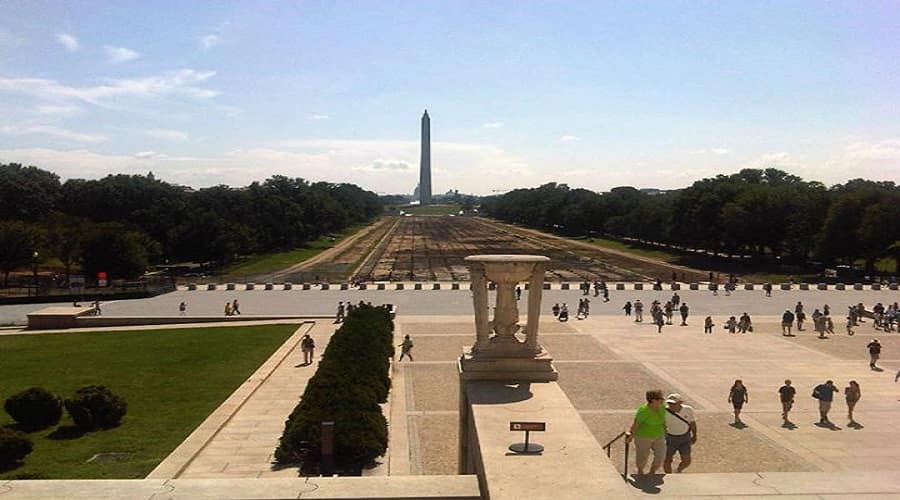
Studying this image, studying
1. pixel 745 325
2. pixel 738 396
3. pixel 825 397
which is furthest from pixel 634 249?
A: pixel 738 396

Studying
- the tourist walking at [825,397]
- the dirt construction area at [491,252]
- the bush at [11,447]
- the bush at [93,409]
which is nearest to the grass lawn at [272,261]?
the dirt construction area at [491,252]

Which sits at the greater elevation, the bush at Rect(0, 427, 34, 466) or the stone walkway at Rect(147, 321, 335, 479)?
the bush at Rect(0, 427, 34, 466)

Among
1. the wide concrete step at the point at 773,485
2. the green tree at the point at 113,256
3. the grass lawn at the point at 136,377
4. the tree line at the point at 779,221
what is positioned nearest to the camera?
the wide concrete step at the point at 773,485

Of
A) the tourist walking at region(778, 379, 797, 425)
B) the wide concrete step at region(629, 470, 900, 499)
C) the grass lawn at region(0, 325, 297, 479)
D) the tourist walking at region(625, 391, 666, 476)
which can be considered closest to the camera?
the wide concrete step at region(629, 470, 900, 499)

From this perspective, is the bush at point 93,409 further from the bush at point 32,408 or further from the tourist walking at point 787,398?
the tourist walking at point 787,398

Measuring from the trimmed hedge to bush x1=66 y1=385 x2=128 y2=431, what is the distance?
4830mm

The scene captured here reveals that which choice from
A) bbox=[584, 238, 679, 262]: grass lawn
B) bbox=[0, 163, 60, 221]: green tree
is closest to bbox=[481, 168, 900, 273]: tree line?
bbox=[584, 238, 679, 262]: grass lawn

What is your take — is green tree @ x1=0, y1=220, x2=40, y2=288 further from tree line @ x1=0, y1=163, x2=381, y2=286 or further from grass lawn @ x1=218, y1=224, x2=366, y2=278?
grass lawn @ x1=218, y1=224, x2=366, y2=278

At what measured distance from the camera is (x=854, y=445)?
16.3 metres

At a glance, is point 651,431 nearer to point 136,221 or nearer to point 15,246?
point 15,246

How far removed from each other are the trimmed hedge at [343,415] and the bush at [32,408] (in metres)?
6.27

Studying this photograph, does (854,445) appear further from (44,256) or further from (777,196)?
(777,196)

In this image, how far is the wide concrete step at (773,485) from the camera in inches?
332

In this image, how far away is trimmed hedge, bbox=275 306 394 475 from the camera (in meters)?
14.1
